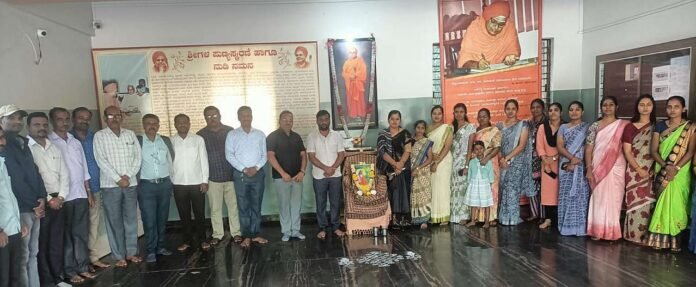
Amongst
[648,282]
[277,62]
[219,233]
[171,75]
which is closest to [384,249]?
[219,233]

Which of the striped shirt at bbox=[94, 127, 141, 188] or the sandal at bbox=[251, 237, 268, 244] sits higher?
the striped shirt at bbox=[94, 127, 141, 188]

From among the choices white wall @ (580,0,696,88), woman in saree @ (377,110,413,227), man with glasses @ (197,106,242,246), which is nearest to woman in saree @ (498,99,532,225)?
woman in saree @ (377,110,413,227)

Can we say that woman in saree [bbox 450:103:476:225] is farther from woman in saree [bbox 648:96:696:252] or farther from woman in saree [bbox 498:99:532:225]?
woman in saree [bbox 648:96:696:252]

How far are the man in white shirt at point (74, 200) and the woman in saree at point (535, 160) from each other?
4514 millimetres

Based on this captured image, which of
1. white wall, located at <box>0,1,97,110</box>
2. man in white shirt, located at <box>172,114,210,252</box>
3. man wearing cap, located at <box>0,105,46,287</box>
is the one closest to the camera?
man wearing cap, located at <box>0,105,46,287</box>

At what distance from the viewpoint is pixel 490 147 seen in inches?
183

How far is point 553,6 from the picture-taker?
18.0 feet

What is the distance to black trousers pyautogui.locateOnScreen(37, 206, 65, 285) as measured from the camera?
3309mm

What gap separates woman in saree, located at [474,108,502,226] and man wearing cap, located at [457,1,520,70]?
1040mm

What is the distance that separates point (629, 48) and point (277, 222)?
15.7 feet

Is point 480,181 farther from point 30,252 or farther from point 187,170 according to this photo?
point 30,252

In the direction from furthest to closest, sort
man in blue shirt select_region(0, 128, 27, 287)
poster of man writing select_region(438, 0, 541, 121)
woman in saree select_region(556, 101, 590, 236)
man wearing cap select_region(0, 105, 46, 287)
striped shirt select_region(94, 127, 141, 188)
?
poster of man writing select_region(438, 0, 541, 121) → woman in saree select_region(556, 101, 590, 236) → striped shirt select_region(94, 127, 141, 188) → man wearing cap select_region(0, 105, 46, 287) → man in blue shirt select_region(0, 128, 27, 287)

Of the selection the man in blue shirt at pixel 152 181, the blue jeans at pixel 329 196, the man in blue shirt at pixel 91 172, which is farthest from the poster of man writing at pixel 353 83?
the man in blue shirt at pixel 91 172

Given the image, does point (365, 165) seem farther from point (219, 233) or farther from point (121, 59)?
point (121, 59)
